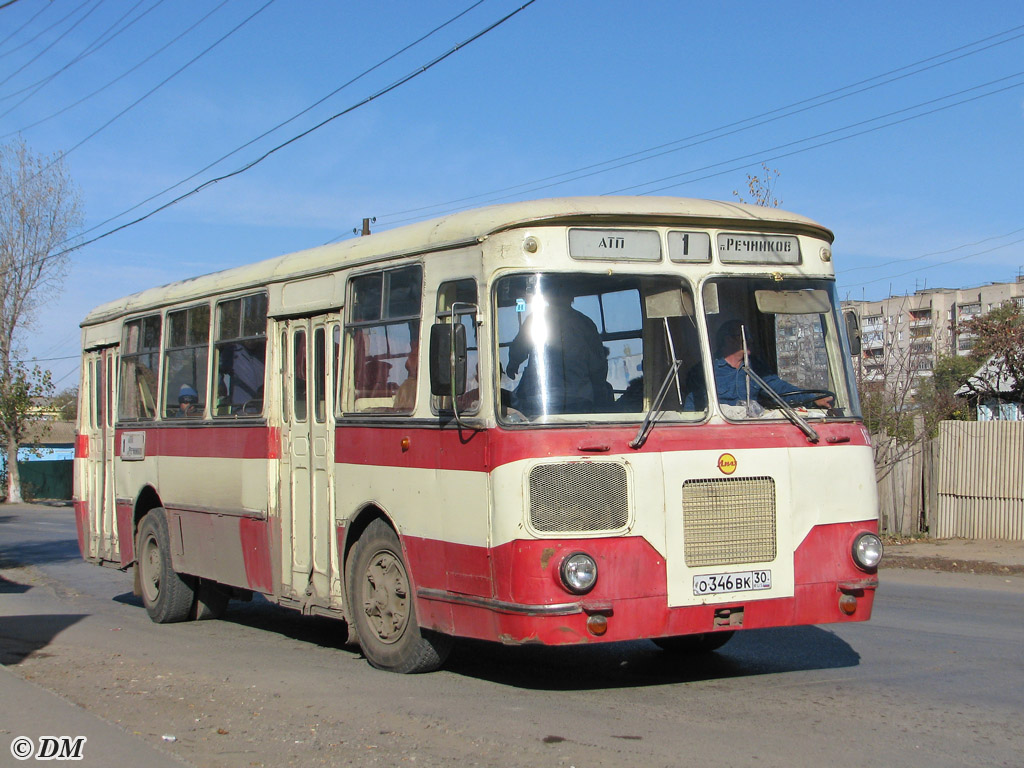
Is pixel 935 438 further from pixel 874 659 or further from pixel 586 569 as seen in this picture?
pixel 586 569

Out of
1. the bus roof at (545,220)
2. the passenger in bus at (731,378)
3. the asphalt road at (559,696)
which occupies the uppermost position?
the bus roof at (545,220)

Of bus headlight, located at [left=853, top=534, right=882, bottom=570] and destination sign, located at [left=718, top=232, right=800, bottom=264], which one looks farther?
destination sign, located at [left=718, top=232, right=800, bottom=264]

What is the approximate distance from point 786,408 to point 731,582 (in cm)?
116

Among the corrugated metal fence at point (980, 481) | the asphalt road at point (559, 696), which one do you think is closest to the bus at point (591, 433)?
the asphalt road at point (559, 696)

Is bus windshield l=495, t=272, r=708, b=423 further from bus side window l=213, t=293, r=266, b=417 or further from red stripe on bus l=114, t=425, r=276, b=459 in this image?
bus side window l=213, t=293, r=266, b=417

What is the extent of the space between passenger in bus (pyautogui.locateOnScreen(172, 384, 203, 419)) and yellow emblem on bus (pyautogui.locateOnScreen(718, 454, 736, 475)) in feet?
18.5

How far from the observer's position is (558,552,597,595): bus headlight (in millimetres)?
6621

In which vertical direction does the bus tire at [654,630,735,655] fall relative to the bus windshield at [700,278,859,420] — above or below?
below

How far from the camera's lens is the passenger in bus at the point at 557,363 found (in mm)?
6887

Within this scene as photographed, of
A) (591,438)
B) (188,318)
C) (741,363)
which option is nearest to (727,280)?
(741,363)

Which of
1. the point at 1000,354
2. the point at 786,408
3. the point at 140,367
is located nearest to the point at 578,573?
the point at 786,408

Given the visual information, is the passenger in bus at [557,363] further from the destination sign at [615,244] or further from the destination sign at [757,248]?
the destination sign at [757,248]

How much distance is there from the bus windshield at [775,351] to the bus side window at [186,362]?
17.8 feet

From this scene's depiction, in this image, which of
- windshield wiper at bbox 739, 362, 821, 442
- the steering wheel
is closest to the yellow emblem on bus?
windshield wiper at bbox 739, 362, 821, 442
